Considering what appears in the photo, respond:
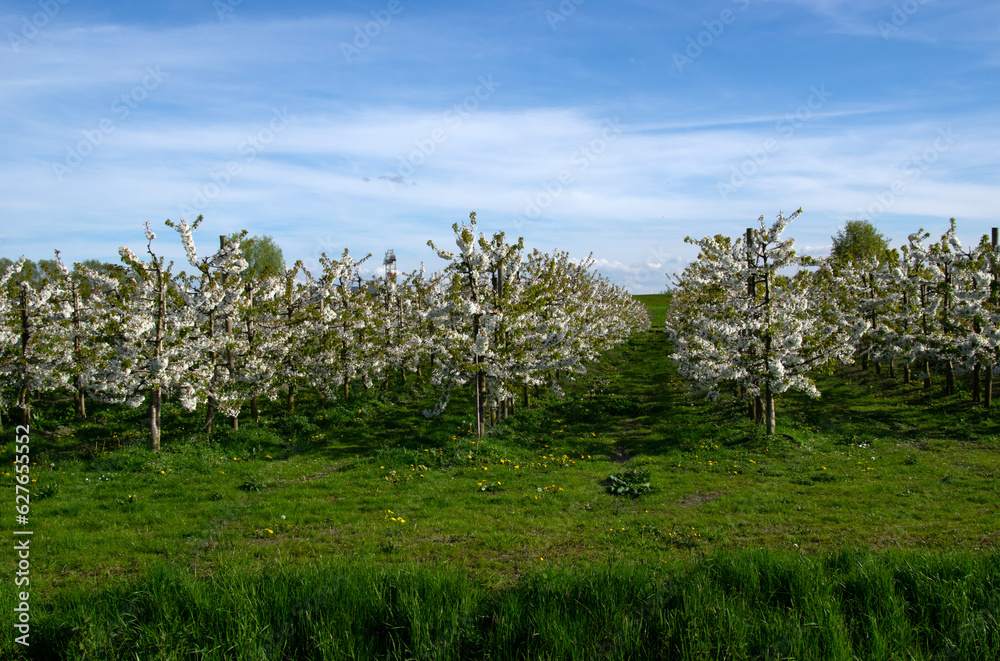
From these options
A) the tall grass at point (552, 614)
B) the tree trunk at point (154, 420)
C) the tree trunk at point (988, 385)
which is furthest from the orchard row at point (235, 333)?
the tree trunk at point (988, 385)

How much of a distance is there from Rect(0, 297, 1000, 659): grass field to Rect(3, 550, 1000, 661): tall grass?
40mm

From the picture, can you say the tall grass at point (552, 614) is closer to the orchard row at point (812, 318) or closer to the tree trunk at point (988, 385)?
the orchard row at point (812, 318)

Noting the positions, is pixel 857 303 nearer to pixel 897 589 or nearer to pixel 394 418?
pixel 394 418

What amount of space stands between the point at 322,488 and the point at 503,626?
8.02 m

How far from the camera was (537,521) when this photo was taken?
11.1 meters

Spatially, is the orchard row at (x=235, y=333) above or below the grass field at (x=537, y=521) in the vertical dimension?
above

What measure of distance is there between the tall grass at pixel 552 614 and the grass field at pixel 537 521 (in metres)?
0.04

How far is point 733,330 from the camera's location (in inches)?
669

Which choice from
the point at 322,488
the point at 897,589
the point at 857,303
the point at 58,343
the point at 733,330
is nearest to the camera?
the point at 897,589

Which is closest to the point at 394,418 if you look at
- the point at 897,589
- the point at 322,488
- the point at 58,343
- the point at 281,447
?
the point at 281,447

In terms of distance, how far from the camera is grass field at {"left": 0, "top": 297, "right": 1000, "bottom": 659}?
6617 mm

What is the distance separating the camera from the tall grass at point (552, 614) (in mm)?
6273

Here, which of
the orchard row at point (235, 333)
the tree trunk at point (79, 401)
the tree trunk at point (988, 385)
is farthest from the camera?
the tree trunk at point (79, 401)

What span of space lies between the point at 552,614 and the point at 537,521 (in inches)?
182
